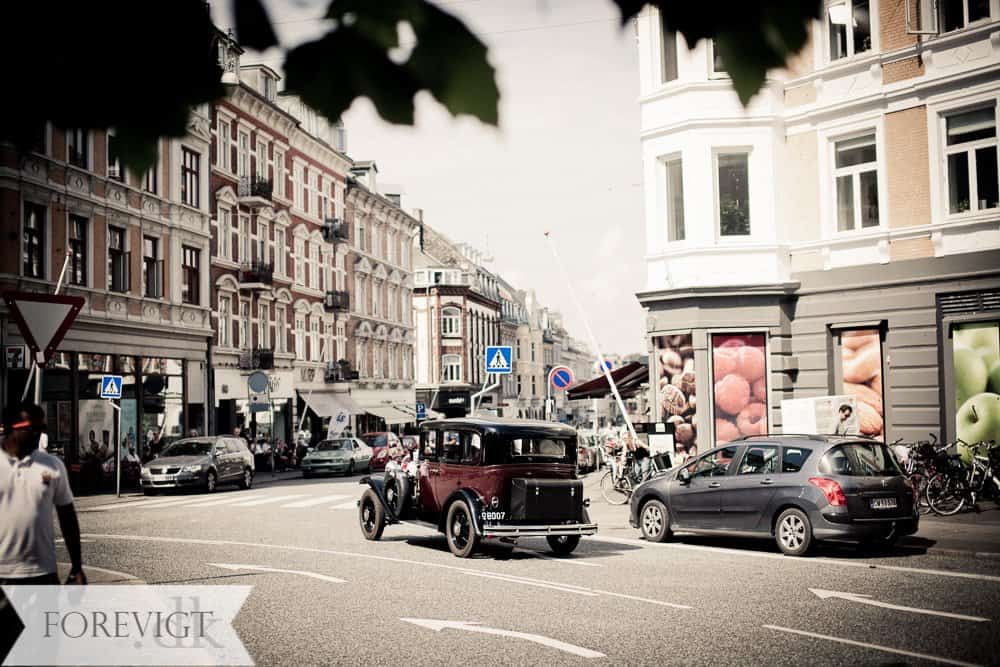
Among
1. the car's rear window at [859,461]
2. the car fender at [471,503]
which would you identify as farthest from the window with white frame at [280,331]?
the car's rear window at [859,461]

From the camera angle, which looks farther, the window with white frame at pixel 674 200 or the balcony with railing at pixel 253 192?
the balcony with railing at pixel 253 192

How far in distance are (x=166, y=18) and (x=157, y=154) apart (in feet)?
1.04

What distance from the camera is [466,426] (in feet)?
49.6

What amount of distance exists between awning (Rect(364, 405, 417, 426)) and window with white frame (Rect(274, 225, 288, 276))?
13611 millimetres

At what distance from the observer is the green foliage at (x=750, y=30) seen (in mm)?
2465

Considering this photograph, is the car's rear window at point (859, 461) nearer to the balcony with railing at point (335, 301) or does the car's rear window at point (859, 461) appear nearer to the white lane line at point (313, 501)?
the white lane line at point (313, 501)

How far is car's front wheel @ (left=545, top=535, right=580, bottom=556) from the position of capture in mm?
14852

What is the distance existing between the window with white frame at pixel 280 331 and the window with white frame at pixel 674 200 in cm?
2642

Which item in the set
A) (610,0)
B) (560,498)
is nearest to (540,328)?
(560,498)

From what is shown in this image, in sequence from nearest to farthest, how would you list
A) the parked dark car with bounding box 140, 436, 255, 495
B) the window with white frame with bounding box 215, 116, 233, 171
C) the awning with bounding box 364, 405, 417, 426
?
1. the parked dark car with bounding box 140, 436, 255, 495
2. the window with white frame with bounding box 215, 116, 233, 171
3. the awning with bounding box 364, 405, 417, 426

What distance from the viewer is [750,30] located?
249cm

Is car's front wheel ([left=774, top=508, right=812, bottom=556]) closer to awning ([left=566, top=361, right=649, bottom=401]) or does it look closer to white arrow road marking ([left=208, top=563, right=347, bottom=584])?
white arrow road marking ([left=208, top=563, right=347, bottom=584])

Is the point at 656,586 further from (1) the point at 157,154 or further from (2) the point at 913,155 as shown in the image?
(2) the point at 913,155

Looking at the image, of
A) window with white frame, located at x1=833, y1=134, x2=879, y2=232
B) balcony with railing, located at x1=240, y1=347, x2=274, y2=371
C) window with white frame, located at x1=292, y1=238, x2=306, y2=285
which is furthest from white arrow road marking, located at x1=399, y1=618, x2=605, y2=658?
window with white frame, located at x1=292, y1=238, x2=306, y2=285
